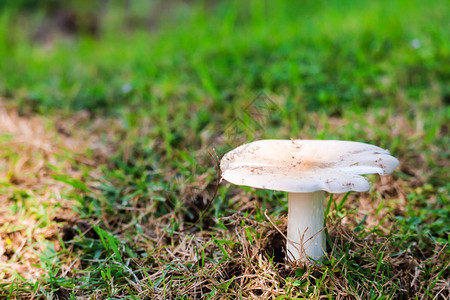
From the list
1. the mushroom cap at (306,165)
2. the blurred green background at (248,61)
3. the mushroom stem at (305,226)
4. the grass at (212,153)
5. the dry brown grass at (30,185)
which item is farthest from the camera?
the blurred green background at (248,61)

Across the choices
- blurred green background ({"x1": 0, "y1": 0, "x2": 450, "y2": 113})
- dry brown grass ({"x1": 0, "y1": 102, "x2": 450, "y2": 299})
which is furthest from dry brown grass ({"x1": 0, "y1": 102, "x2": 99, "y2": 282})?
blurred green background ({"x1": 0, "y1": 0, "x2": 450, "y2": 113})

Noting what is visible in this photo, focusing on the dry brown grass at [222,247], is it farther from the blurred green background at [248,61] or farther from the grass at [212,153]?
the blurred green background at [248,61]

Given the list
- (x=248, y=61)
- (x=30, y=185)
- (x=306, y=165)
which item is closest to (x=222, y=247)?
(x=306, y=165)

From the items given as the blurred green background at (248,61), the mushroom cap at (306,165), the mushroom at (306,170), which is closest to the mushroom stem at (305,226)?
the mushroom at (306,170)

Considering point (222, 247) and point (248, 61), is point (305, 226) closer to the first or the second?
point (222, 247)

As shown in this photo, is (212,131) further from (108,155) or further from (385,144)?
(385,144)

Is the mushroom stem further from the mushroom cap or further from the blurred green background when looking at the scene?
the blurred green background

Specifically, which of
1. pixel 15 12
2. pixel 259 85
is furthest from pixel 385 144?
pixel 15 12
